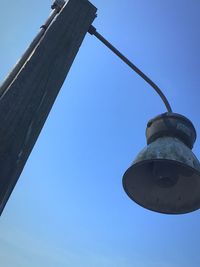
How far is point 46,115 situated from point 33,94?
7.6 inches

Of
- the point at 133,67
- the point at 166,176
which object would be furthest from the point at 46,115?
the point at 133,67

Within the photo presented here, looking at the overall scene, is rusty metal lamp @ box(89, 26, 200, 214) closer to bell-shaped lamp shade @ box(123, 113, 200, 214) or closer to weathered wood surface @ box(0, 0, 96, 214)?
bell-shaped lamp shade @ box(123, 113, 200, 214)

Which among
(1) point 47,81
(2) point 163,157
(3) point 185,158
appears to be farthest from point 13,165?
(3) point 185,158

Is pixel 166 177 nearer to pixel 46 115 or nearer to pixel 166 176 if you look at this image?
pixel 166 176

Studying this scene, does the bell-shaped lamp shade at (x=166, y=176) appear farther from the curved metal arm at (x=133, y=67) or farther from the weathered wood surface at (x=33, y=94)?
A: the weathered wood surface at (x=33, y=94)

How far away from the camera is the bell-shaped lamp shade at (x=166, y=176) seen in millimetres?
3041

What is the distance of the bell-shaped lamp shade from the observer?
120 inches

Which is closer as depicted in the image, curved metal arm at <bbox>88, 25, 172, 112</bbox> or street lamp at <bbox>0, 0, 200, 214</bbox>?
street lamp at <bbox>0, 0, 200, 214</bbox>

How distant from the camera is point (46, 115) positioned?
8.39 feet

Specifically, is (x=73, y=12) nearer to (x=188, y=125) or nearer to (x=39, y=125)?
(x=39, y=125)

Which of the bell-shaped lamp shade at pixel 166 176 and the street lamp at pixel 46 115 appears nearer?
the street lamp at pixel 46 115

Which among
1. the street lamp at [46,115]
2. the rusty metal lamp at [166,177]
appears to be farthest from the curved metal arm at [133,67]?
the rusty metal lamp at [166,177]

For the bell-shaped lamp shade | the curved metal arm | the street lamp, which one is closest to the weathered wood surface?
the street lamp

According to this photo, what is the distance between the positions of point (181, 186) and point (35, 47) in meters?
1.90
